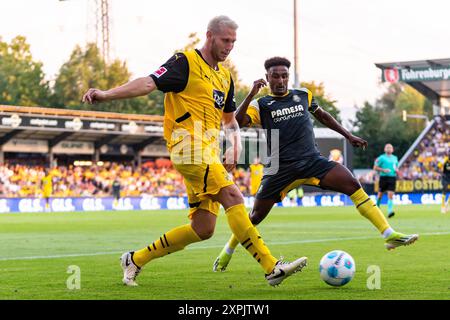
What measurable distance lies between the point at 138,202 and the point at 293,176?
35413 millimetres

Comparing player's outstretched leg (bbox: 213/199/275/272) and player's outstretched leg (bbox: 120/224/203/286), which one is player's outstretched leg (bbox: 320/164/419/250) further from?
player's outstretched leg (bbox: 120/224/203/286)

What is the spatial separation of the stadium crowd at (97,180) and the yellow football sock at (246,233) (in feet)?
120

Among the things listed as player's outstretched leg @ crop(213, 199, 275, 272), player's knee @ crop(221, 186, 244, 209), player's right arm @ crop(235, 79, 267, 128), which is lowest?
player's outstretched leg @ crop(213, 199, 275, 272)

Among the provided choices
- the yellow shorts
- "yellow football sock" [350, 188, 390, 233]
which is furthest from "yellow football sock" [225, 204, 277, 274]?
"yellow football sock" [350, 188, 390, 233]

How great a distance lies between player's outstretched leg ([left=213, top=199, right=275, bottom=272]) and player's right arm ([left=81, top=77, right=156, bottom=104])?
2973 millimetres

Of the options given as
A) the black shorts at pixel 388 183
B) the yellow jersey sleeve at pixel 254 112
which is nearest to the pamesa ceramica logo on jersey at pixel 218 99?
the yellow jersey sleeve at pixel 254 112

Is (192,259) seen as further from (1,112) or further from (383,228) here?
(1,112)

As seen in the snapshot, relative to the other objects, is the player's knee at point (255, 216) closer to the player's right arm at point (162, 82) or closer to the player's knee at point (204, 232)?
the player's knee at point (204, 232)

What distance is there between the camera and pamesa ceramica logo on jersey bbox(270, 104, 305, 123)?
10695 mm

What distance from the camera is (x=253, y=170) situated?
43.8m

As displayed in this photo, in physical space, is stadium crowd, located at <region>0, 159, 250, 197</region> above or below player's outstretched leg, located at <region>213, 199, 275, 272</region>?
below

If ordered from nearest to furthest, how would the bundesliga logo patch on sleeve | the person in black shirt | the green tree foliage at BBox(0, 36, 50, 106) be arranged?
1. the bundesliga logo patch on sleeve
2. the person in black shirt
3. the green tree foliage at BBox(0, 36, 50, 106)

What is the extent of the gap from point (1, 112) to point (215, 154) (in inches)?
1682

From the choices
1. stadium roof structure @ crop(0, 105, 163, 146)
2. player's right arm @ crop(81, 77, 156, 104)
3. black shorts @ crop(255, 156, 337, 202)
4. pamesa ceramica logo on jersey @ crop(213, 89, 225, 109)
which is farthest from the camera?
stadium roof structure @ crop(0, 105, 163, 146)
